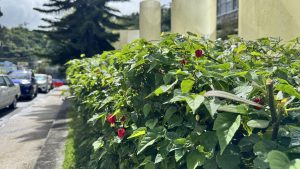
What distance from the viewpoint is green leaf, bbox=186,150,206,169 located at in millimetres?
1681

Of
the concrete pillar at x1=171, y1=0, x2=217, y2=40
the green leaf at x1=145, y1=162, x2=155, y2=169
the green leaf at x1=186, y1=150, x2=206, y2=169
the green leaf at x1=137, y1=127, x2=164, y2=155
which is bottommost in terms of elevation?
the green leaf at x1=145, y1=162, x2=155, y2=169

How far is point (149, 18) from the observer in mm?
15914

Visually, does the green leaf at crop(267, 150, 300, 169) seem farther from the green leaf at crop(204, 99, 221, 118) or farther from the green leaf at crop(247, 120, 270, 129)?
the green leaf at crop(204, 99, 221, 118)

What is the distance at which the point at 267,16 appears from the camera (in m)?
5.04

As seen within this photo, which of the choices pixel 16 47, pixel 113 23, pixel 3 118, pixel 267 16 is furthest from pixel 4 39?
pixel 267 16

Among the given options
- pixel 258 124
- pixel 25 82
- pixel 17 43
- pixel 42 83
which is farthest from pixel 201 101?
pixel 17 43

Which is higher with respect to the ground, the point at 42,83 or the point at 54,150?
the point at 54,150

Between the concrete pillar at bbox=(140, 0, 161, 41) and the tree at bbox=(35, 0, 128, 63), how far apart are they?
13.2m

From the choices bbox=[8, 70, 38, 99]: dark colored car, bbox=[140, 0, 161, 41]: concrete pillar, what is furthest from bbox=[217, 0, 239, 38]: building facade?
bbox=[8, 70, 38, 99]: dark colored car

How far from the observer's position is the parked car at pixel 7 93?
46.3ft

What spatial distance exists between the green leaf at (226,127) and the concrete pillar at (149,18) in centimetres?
1425

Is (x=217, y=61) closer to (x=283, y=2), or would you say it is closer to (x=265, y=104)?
(x=265, y=104)

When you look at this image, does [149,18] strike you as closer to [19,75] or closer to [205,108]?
[19,75]

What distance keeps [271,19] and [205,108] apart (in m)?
3.49
